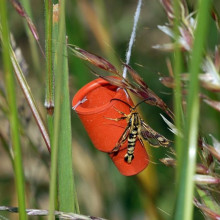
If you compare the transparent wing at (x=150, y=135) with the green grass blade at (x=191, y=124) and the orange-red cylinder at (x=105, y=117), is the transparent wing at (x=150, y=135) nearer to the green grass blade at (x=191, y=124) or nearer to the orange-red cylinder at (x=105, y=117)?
the orange-red cylinder at (x=105, y=117)

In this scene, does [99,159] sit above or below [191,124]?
below

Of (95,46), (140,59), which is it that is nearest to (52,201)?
(140,59)

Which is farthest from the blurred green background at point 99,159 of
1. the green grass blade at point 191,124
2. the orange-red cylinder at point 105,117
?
the green grass blade at point 191,124

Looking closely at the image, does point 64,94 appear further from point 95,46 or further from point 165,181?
point 95,46

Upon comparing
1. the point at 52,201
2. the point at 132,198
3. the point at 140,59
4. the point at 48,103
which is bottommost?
the point at 132,198

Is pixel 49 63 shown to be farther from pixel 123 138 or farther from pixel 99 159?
pixel 99 159

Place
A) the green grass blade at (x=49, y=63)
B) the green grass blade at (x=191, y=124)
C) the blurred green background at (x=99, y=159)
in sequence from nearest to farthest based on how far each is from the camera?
the green grass blade at (x=191, y=124), the green grass blade at (x=49, y=63), the blurred green background at (x=99, y=159)


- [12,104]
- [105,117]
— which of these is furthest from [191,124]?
[105,117]

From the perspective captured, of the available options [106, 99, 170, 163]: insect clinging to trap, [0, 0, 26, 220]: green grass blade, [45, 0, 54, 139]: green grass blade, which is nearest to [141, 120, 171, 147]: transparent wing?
[106, 99, 170, 163]: insect clinging to trap
